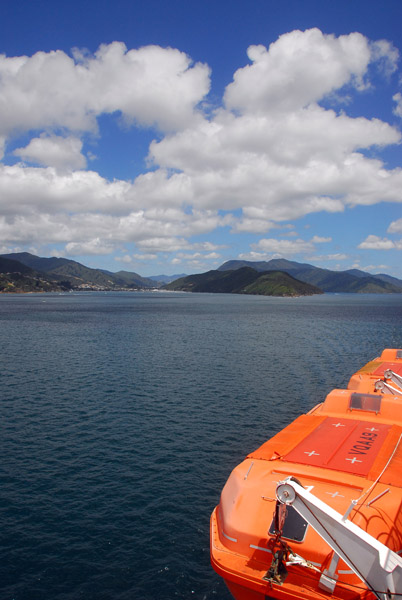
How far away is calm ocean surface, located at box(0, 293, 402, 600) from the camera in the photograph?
69.5ft

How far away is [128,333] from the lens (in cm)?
11500

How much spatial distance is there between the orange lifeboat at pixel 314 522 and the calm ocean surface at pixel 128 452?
582 cm

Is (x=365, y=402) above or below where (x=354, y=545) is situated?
above

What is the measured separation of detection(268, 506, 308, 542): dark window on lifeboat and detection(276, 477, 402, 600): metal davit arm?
1774 millimetres

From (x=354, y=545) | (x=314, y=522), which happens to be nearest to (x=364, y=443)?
(x=354, y=545)

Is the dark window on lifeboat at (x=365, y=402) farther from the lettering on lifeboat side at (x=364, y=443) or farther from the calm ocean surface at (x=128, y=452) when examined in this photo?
the calm ocean surface at (x=128, y=452)

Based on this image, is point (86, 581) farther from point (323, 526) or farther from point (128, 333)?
point (128, 333)

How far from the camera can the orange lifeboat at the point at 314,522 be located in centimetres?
1391

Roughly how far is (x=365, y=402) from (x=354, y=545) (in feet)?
57.9

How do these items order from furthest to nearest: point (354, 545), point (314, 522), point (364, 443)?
point (364, 443) → point (314, 522) → point (354, 545)

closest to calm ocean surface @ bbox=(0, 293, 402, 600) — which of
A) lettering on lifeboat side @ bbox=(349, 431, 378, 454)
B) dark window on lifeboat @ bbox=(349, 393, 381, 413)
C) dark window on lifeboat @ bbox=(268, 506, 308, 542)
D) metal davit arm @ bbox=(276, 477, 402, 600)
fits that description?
dark window on lifeboat @ bbox=(268, 506, 308, 542)

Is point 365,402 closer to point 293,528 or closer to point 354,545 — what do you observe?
point 293,528

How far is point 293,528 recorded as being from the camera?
629 inches

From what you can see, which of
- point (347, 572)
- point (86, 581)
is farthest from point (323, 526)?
point (86, 581)
